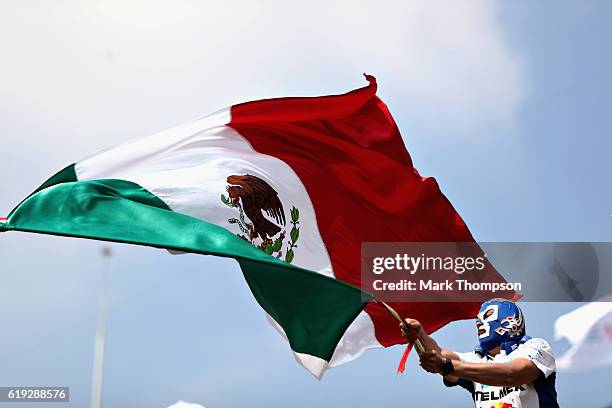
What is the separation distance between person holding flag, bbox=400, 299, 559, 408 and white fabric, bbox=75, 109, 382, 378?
2.66 meters

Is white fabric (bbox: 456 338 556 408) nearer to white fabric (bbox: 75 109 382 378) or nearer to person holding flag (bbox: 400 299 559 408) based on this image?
person holding flag (bbox: 400 299 559 408)

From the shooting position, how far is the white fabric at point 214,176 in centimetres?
1250

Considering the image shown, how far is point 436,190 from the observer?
14.9 m

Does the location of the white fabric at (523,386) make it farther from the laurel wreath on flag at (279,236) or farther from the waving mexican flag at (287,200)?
the laurel wreath on flag at (279,236)

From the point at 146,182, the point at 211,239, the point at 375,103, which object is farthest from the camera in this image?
the point at 375,103

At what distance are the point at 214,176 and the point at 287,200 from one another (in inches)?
50.8

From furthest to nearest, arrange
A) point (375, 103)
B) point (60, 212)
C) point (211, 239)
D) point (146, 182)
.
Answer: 1. point (375, 103)
2. point (146, 182)
3. point (60, 212)
4. point (211, 239)

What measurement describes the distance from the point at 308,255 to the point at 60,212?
168 inches

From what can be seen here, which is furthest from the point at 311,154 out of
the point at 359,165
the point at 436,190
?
the point at 436,190

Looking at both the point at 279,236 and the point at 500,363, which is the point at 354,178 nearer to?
the point at 279,236

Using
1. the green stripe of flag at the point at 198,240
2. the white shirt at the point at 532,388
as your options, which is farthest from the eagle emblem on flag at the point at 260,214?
the white shirt at the point at 532,388

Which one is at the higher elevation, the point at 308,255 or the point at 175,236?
the point at 308,255

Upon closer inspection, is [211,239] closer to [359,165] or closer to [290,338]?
[290,338]

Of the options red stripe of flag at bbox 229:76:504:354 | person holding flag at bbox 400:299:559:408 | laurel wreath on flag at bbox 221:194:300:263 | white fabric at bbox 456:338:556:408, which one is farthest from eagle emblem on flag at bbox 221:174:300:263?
white fabric at bbox 456:338:556:408
